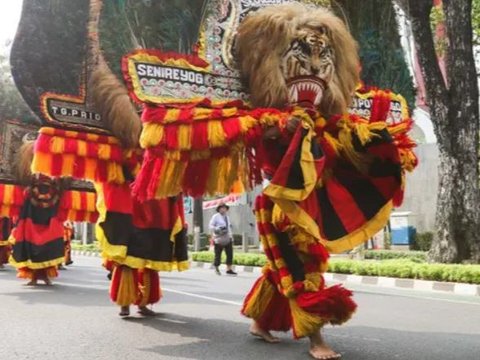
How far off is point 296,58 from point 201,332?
2.10 metres

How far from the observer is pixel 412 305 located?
699 cm

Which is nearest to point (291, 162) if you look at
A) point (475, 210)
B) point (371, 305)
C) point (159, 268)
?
point (159, 268)

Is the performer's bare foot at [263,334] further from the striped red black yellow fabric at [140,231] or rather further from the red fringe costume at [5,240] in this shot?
the red fringe costume at [5,240]

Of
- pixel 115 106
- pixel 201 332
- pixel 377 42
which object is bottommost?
pixel 201 332

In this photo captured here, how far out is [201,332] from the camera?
15.9 ft

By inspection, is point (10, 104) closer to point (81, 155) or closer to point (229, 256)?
point (81, 155)

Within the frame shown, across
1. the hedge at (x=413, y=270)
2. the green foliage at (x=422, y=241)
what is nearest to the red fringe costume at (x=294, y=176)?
the hedge at (x=413, y=270)

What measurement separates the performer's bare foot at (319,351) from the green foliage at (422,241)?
1580cm

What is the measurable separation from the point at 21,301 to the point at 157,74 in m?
4.01

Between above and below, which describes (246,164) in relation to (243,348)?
above

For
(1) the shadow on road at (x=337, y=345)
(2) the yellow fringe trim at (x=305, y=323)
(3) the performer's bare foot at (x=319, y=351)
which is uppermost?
(2) the yellow fringe trim at (x=305, y=323)

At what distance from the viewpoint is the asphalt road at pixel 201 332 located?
13.2 feet

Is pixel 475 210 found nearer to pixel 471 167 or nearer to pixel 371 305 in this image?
pixel 471 167

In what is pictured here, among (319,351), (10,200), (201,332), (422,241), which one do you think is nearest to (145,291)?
(201,332)
